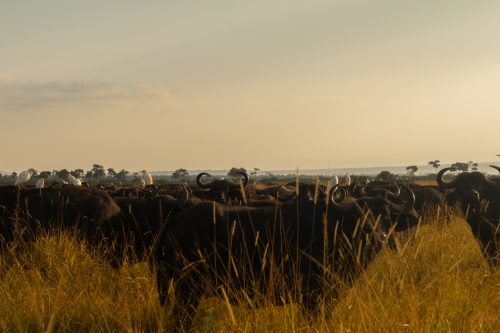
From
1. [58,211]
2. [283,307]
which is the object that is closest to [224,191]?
[58,211]

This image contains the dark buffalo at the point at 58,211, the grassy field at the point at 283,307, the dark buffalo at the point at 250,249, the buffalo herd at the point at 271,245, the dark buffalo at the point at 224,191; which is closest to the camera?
the grassy field at the point at 283,307

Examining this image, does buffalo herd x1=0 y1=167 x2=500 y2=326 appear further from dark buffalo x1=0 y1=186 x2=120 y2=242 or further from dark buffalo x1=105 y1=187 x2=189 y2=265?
dark buffalo x1=0 y1=186 x2=120 y2=242

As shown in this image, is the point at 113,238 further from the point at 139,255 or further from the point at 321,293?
A: the point at 321,293

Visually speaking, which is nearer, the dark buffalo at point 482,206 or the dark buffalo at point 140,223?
the dark buffalo at point 482,206

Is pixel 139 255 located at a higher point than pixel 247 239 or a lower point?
lower

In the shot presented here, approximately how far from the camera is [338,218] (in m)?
5.73

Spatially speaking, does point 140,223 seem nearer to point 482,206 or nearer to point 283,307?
point 283,307

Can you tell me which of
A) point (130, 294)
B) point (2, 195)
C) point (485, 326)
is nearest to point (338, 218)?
point (485, 326)

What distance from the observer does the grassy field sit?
394 centimetres

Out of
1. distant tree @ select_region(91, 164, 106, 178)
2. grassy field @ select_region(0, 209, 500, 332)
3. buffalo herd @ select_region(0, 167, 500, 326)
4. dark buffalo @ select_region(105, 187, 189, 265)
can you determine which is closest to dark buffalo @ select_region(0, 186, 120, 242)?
dark buffalo @ select_region(105, 187, 189, 265)

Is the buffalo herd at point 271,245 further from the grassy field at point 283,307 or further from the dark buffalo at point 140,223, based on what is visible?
the dark buffalo at point 140,223

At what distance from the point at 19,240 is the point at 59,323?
3464 mm

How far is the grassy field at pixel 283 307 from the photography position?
155 inches

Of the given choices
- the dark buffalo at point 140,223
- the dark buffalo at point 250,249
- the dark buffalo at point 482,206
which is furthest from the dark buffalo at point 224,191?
the dark buffalo at point 250,249
